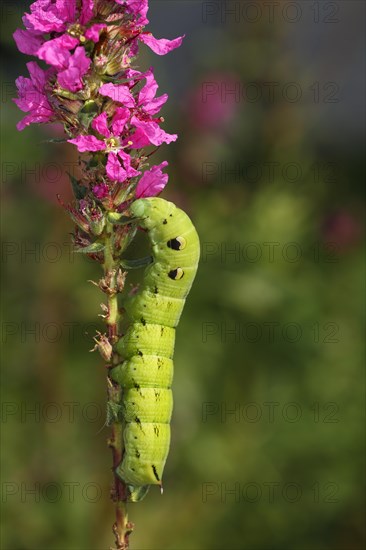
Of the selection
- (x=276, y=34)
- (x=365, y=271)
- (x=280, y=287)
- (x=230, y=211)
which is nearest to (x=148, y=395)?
(x=280, y=287)

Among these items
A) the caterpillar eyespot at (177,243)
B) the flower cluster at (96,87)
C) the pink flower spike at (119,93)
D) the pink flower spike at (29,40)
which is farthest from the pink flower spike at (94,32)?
the caterpillar eyespot at (177,243)

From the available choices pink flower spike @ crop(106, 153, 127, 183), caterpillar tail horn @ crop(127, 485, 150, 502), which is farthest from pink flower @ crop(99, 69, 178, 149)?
caterpillar tail horn @ crop(127, 485, 150, 502)

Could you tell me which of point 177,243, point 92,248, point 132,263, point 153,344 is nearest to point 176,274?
point 177,243

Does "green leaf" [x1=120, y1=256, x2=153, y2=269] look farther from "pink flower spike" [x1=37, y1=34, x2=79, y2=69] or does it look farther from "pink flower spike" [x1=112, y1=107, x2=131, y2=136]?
"pink flower spike" [x1=37, y1=34, x2=79, y2=69]

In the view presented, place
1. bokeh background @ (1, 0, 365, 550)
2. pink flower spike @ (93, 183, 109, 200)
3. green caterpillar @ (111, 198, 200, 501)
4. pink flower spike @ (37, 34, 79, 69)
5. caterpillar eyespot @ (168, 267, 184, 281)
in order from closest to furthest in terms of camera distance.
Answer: pink flower spike @ (37, 34, 79, 69) → pink flower spike @ (93, 183, 109, 200) → green caterpillar @ (111, 198, 200, 501) → caterpillar eyespot @ (168, 267, 184, 281) → bokeh background @ (1, 0, 365, 550)

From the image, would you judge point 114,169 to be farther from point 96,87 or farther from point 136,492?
point 136,492

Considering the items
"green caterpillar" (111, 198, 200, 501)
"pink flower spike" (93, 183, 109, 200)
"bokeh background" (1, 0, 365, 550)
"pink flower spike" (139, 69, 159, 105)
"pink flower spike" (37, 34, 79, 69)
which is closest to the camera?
"pink flower spike" (37, 34, 79, 69)

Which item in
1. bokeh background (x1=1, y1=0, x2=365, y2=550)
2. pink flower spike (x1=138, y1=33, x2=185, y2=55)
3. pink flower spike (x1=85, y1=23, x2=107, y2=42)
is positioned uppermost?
pink flower spike (x1=85, y1=23, x2=107, y2=42)
